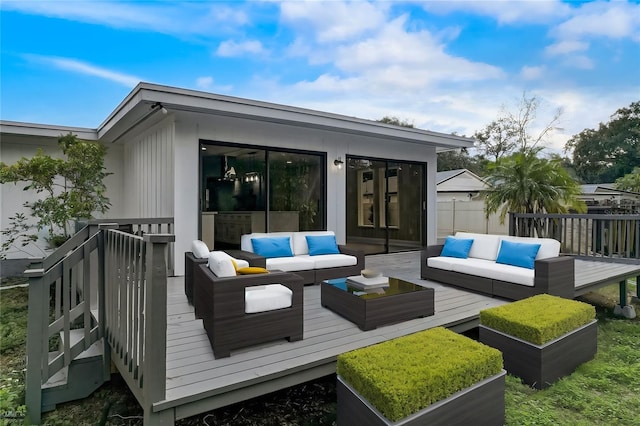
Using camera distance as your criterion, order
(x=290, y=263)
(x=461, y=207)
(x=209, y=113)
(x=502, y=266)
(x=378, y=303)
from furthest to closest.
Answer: (x=461, y=207)
(x=209, y=113)
(x=290, y=263)
(x=502, y=266)
(x=378, y=303)

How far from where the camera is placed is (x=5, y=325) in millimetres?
4336

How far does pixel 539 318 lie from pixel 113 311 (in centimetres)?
356

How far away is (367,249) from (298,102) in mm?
10120

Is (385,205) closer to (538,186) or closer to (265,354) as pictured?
(538,186)

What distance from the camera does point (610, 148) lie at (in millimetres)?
25375

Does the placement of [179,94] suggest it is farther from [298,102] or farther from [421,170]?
[298,102]

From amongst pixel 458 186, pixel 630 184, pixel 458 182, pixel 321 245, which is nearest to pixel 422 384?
pixel 321 245

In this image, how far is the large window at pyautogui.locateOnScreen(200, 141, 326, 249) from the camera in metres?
5.80

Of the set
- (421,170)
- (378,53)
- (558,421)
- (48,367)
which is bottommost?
(558,421)

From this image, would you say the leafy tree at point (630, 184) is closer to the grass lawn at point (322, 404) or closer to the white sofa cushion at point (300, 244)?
the grass lawn at point (322, 404)

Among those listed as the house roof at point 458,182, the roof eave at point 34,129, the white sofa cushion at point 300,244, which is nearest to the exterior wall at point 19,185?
the roof eave at point 34,129

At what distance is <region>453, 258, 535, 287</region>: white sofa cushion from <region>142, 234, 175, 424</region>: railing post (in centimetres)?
389

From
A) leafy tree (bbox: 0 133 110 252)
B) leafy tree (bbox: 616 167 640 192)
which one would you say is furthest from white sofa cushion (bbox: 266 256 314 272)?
leafy tree (bbox: 616 167 640 192)

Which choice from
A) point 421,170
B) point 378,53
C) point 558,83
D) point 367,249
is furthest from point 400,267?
point 558,83
